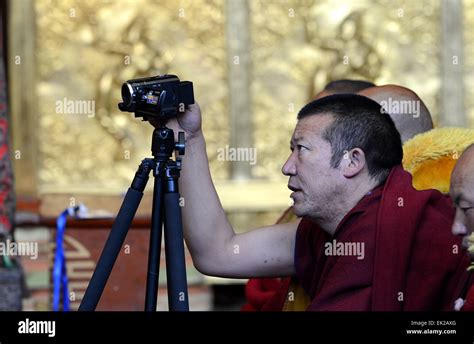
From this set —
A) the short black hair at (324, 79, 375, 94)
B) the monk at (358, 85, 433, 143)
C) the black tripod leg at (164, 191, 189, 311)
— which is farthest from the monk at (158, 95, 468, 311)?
the short black hair at (324, 79, 375, 94)

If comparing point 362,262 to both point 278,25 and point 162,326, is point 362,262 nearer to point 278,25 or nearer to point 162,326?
point 162,326

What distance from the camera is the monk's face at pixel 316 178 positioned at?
3309 mm

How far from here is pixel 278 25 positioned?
8.46 metres

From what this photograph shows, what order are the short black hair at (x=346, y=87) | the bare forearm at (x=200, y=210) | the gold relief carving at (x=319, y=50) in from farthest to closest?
the gold relief carving at (x=319, y=50) < the short black hair at (x=346, y=87) < the bare forearm at (x=200, y=210)

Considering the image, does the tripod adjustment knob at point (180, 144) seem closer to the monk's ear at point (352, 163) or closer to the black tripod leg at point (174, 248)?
the black tripod leg at point (174, 248)

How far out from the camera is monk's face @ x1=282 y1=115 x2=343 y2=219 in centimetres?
331

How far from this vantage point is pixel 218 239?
3.65 m

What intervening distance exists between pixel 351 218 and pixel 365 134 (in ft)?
0.73

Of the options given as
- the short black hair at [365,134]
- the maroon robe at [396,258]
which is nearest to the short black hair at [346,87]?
the short black hair at [365,134]

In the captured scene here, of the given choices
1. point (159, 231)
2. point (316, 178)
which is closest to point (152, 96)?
point (159, 231)

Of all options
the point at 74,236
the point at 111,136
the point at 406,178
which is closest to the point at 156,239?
the point at 406,178

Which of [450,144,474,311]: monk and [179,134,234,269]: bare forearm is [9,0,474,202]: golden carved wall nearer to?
[179,134,234,269]: bare forearm

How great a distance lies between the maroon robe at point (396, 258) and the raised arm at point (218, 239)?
1.06ft

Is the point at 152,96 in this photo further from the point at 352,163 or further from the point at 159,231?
the point at 352,163
